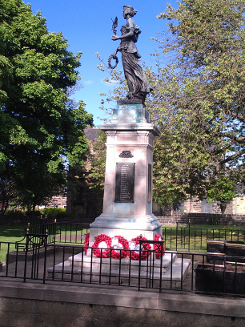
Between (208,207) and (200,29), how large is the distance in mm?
32765

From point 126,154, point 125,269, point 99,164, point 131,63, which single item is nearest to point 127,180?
point 126,154

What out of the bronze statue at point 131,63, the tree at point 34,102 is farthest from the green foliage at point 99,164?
the bronze statue at point 131,63

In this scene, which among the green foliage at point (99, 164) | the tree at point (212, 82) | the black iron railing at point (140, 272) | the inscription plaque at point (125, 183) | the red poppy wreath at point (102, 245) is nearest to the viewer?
the black iron railing at point (140, 272)

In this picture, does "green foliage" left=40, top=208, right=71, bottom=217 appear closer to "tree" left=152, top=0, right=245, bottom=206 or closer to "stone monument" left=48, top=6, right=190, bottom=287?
"tree" left=152, top=0, right=245, bottom=206

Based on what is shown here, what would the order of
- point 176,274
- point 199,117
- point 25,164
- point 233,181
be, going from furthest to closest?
point 25,164, point 233,181, point 199,117, point 176,274

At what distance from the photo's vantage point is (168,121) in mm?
15547

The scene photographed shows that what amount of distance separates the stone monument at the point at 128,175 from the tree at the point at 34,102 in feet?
31.4

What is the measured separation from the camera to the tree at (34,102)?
19.0 metres

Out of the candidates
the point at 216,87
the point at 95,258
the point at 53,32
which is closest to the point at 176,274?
the point at 95,258

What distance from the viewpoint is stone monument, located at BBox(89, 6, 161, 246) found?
892 centimetres

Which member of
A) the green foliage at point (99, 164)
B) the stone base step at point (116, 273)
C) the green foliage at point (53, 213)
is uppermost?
the green foliage at point (99, 164)

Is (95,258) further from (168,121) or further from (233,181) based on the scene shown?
(233,181)

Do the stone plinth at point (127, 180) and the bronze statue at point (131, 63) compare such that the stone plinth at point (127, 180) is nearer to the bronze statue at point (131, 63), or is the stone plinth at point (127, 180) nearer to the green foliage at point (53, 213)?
the bronze statue at point (131, 63)

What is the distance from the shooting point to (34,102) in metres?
20.2
